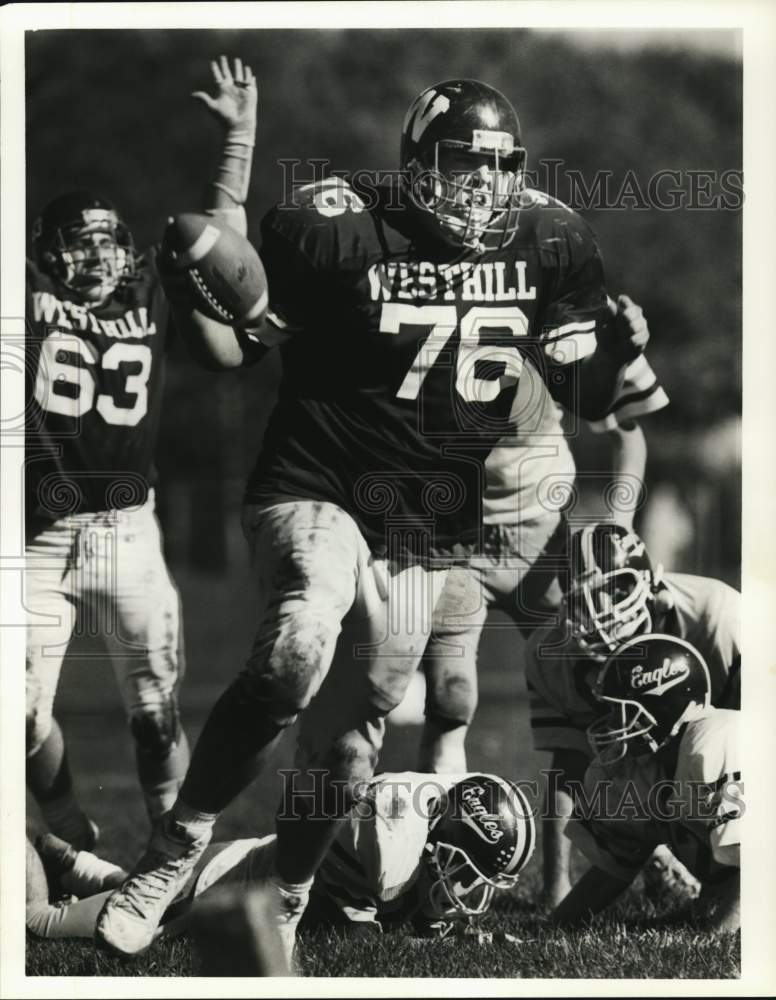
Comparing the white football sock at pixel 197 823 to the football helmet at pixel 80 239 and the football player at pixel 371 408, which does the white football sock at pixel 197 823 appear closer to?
the football player at pixel 371 408

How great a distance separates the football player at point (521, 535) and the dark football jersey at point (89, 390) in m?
0.95

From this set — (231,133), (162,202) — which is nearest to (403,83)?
(231,133)

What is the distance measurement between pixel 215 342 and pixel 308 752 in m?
1.13

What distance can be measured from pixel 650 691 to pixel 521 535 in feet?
1.81

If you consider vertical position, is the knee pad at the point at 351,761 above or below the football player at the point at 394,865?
above

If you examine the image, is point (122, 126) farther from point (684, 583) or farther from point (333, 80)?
point (684, 583)

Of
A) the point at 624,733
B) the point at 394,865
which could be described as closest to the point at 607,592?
the point at 624,733

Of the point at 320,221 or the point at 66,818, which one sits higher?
the point at 320,221

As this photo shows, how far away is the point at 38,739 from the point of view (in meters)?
3.75

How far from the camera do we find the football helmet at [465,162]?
12.1 feet

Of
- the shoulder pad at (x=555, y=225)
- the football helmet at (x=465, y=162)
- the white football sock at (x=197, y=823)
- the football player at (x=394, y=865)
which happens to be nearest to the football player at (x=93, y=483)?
the white football sock at (x=197, y=823)

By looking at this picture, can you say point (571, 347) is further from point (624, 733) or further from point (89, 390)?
point (89, 390)

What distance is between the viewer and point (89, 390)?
3756 millimetres

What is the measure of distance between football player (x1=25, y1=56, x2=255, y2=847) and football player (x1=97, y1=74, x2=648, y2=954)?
0.15 metres
